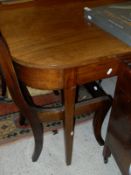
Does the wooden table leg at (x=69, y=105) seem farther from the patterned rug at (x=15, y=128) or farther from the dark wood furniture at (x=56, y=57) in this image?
the patterned rug at (x=15, y=128)

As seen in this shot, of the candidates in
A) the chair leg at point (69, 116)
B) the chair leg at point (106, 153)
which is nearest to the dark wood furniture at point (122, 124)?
the chair leg at point (106, 153)

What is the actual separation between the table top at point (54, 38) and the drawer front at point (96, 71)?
5 centimetres

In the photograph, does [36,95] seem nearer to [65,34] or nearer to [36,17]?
[36,17]

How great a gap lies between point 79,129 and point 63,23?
2.54 feet

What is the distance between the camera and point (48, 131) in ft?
4.97

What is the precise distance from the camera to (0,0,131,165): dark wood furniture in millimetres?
833

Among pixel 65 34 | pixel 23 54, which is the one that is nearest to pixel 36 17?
pixel 65 34

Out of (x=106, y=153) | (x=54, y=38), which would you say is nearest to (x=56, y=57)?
(x=54, y=38)

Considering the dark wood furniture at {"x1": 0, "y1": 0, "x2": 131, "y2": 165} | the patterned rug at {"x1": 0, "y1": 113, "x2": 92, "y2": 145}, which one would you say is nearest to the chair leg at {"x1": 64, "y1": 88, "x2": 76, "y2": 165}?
the dark wood furniture at {"x1": 0, "y1": 0, "x2": 131, "y2": 165}

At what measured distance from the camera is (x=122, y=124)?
3.26ft

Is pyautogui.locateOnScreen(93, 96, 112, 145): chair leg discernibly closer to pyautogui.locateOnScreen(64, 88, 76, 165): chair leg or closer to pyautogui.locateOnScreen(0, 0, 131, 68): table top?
pyautogui.locateOnScreen(64, 88, 76, 165): chair leg

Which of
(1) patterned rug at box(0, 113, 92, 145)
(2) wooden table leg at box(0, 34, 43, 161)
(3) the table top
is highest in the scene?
(3) the table top

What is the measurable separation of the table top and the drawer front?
0.16 feet

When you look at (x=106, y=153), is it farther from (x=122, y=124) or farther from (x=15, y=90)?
(x=15, y=90)
